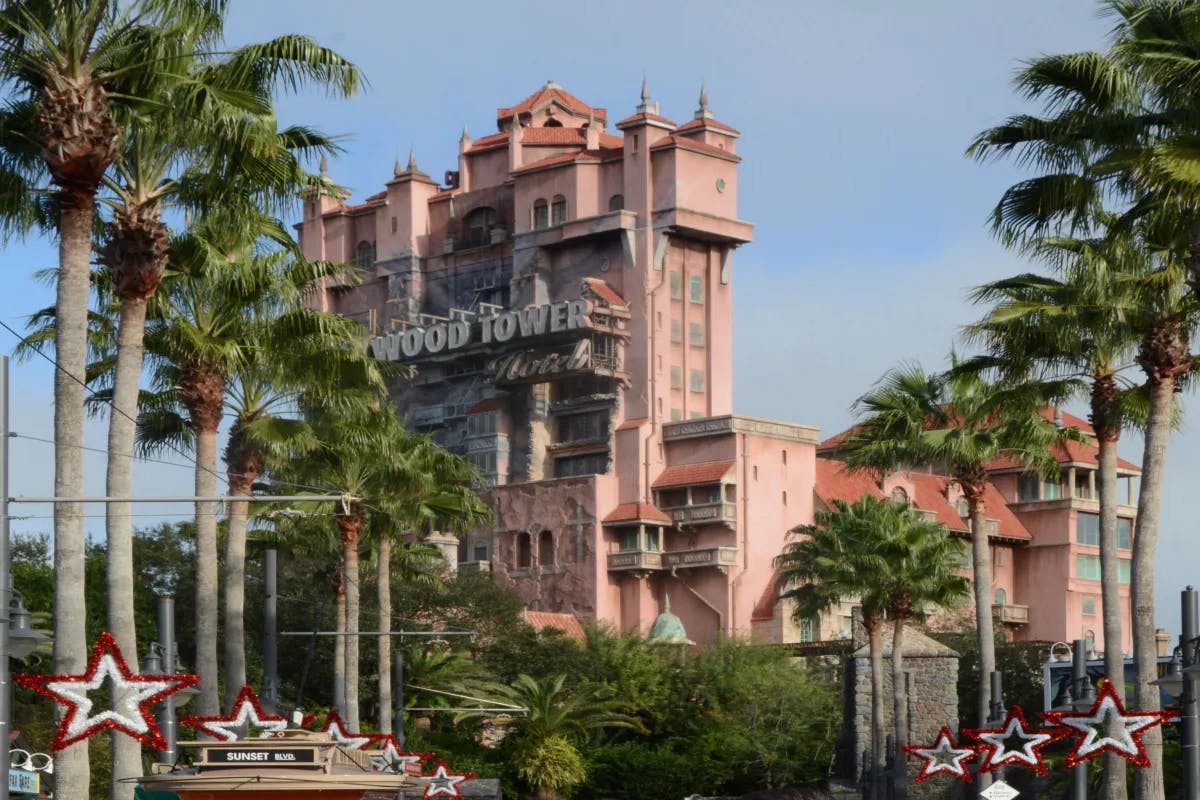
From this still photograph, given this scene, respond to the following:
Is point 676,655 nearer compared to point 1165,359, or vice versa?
point 1165,359

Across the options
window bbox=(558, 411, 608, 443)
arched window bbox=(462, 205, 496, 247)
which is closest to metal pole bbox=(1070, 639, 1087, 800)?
window bbox=(558, 411, 608, 443)

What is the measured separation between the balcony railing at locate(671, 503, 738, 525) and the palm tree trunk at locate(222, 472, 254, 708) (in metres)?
64.2

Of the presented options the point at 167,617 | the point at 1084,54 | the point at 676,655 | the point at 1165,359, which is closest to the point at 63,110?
the point at 167,617

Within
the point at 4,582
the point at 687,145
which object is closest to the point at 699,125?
the point at 687,145

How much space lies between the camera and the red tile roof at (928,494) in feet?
368

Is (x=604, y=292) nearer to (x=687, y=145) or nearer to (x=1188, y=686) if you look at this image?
(x=687, y=145)

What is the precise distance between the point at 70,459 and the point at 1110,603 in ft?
69.0

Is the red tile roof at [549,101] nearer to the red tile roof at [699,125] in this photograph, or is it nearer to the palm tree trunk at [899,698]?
the red tile roof at [699,125]

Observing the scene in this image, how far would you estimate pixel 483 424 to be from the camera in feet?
372

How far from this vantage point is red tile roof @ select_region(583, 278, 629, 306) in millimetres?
108562

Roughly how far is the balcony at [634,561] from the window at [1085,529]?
2590 cm

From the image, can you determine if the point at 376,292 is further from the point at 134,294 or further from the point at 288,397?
the point at 134,294

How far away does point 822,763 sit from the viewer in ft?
277

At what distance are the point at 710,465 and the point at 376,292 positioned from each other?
2674 centimetres
